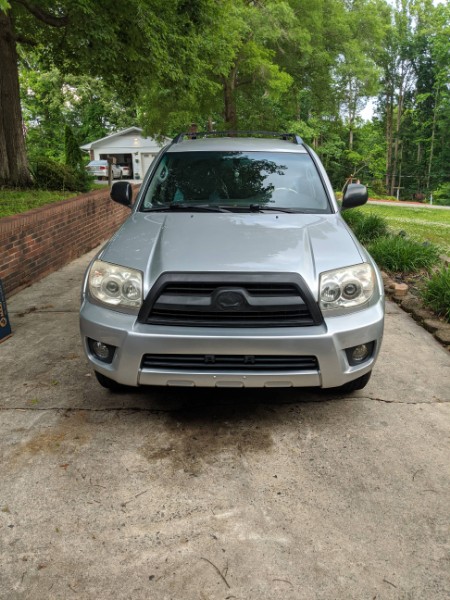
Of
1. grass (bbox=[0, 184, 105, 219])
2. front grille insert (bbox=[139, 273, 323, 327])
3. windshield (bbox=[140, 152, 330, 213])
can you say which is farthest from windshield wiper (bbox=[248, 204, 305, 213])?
grass (bbox=[0, 184, 105, 219])

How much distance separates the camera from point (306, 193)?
160 inches

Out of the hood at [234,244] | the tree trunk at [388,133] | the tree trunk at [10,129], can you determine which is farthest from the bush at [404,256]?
the tree trunk at [388,133]

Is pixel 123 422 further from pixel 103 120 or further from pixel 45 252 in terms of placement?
pixel 103 120

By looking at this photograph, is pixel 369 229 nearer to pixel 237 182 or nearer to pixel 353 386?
pixel 237 182

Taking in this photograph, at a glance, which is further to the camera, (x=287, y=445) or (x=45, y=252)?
(x=45, y=252)

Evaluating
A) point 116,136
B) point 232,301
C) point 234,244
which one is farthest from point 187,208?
point 116,136

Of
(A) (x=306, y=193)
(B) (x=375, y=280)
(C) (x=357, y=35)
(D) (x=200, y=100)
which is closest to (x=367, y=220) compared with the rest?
(A) (x=306, y=193)

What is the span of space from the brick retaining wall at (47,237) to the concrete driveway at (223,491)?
2523 millimetres

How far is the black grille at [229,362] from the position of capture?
9.51ft

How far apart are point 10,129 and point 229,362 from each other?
10095mm

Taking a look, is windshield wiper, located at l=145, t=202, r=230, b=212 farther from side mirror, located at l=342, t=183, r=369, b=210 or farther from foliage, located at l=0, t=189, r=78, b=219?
foliage, located at l=0, t=189, r=78, b=219

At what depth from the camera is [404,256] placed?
6883 mm

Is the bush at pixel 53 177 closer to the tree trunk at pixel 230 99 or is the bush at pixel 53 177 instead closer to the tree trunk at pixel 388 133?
the tree trunk at pixel 230 99

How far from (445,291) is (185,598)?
4.25 meters
